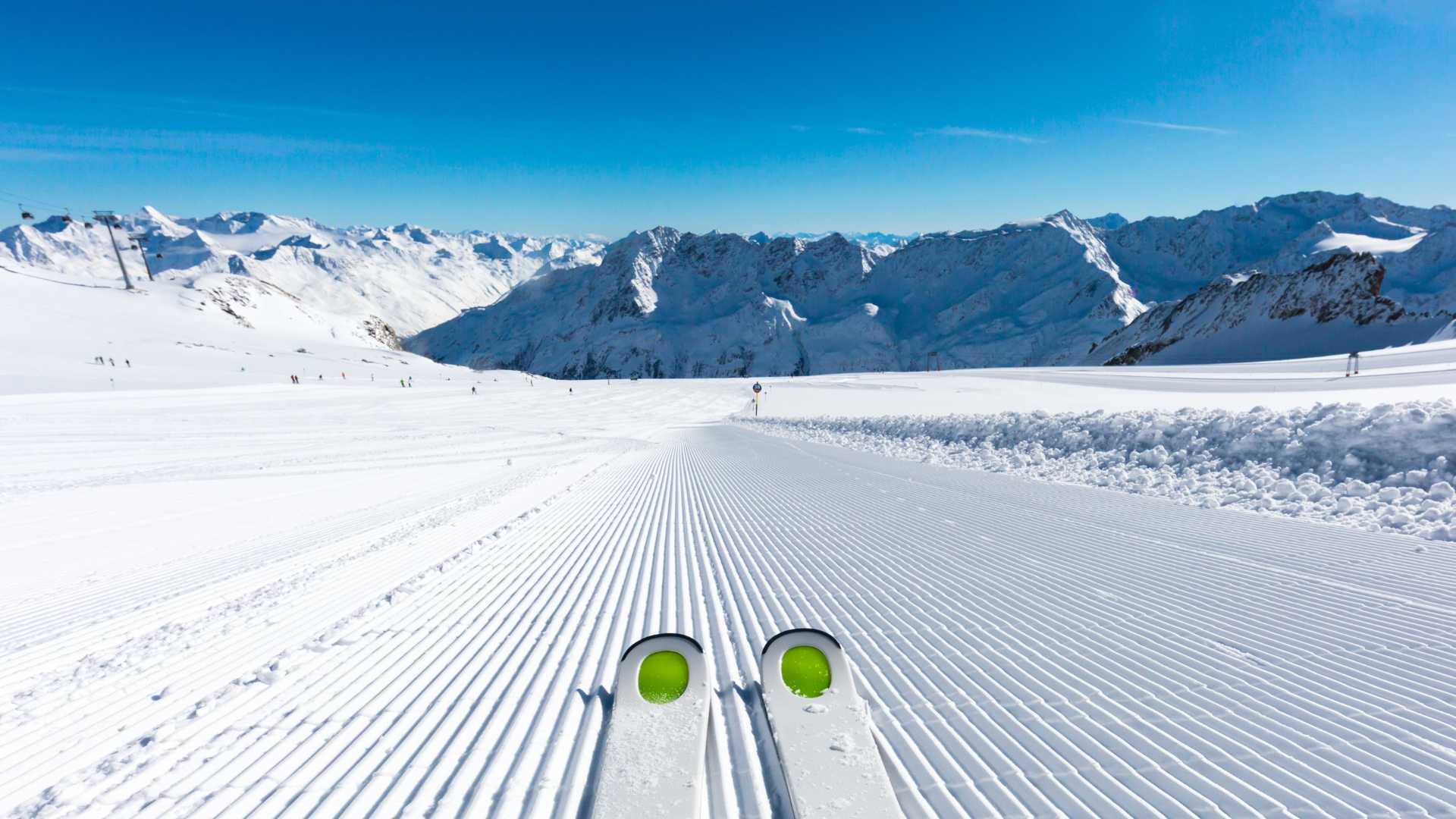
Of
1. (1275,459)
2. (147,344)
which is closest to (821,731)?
(1275,459)

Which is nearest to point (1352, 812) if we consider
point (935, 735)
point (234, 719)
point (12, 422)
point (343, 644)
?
point (935, 735)

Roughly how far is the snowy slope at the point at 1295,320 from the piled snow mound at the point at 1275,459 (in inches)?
3257

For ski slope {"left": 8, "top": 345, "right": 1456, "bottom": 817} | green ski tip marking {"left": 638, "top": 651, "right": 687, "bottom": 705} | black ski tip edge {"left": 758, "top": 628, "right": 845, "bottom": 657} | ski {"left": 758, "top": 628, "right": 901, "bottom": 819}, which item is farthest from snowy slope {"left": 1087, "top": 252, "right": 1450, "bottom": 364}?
green ski tip marking {"left": 638, "top": 651, "right": 687, "bottom": 705}

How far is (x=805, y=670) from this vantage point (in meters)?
4.09

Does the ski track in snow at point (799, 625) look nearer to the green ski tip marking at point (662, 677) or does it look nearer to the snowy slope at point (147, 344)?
the green ski tip marking at point (662, 677)

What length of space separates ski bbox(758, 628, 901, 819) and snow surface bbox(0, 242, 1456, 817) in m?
0.15

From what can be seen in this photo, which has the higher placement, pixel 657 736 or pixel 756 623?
pixel 657 736

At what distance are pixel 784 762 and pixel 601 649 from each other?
218 centimetres

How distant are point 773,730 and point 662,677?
87cm

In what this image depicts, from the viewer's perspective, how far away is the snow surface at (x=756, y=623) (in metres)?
3.25

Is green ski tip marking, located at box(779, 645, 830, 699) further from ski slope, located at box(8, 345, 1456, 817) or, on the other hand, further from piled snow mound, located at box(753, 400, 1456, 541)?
piled snow mound, located at box(753, 400, 1456, 541)

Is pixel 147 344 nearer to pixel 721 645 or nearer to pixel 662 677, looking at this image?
pixel 721 645

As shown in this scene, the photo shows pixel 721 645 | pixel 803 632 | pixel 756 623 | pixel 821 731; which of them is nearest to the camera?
pixel 821 731

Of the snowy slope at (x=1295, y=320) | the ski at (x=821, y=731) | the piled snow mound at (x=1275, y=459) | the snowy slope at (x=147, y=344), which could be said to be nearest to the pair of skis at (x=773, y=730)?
the ski at (x=821, y=731)
